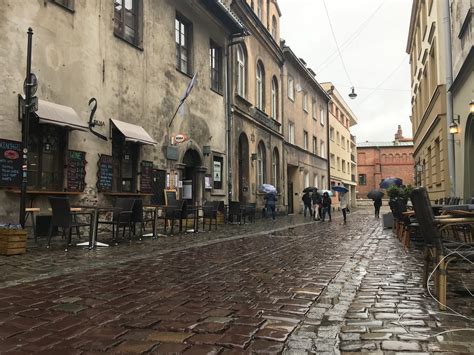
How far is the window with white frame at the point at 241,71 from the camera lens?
69.3 ft

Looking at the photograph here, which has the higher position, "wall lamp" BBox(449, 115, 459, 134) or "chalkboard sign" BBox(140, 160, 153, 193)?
"wall lamp" BBox(449, 115, 459, 134)

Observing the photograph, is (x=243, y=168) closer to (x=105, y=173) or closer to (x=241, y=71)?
(x=241, y=71)

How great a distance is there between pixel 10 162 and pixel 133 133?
370 centimetres

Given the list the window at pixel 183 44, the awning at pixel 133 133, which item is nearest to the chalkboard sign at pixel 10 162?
the awning at pixel 133 133

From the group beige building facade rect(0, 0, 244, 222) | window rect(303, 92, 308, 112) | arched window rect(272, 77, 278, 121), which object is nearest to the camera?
beige building facade rect(0, 0, 244, 222)

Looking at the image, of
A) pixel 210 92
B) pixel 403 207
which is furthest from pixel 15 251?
pixel 210 92

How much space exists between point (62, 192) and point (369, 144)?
70311mm

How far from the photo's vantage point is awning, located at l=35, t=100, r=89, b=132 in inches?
362

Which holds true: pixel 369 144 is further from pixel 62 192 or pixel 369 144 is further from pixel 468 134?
pixel 62 192

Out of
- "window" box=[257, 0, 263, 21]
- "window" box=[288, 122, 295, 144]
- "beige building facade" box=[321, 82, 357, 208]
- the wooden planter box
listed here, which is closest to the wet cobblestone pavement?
the wooden planter box

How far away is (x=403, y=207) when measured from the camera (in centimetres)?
977

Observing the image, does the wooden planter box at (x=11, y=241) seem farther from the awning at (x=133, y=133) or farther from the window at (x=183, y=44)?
the window at (x=183, y=44)

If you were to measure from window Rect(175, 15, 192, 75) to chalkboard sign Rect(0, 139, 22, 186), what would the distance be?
740 centimetres

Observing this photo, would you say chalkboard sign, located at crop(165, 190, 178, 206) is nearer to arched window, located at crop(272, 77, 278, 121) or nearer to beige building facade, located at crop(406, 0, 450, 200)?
beige building facade, located at crop(406, 0, 450, 200)
